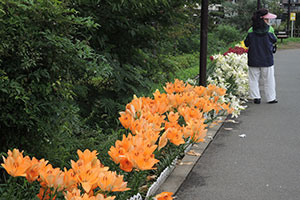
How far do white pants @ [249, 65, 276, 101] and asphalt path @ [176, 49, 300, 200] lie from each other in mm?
787

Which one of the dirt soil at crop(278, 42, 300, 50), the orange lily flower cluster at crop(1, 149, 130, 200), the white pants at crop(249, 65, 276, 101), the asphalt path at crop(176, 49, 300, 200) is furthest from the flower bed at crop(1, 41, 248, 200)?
the dirt soil at crop(278, 42, 300, 50)

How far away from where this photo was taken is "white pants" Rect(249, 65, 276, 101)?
8.97 meters

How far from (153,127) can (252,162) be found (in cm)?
163

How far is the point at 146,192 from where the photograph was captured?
3.90 metres

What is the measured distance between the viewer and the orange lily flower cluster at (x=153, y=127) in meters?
3.13

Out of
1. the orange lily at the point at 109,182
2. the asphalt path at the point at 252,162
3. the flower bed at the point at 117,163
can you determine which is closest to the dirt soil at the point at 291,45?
the asphalt path at the point at 252,162

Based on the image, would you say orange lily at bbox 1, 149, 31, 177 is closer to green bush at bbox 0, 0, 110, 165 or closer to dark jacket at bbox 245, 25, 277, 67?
green bush at bbox 0, 0, 110, 165

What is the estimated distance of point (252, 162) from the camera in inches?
205

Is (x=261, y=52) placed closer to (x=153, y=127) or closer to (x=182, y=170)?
(x=182, y=170)

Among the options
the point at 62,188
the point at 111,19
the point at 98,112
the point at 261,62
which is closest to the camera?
the point at 62,188

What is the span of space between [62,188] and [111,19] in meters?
3.20

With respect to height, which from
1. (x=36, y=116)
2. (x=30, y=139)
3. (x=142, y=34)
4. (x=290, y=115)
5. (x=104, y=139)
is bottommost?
(x=290, y=115)

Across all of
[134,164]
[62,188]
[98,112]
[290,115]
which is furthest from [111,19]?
[290,115]

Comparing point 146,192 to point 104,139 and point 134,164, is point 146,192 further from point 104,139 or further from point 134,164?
point 104,139
